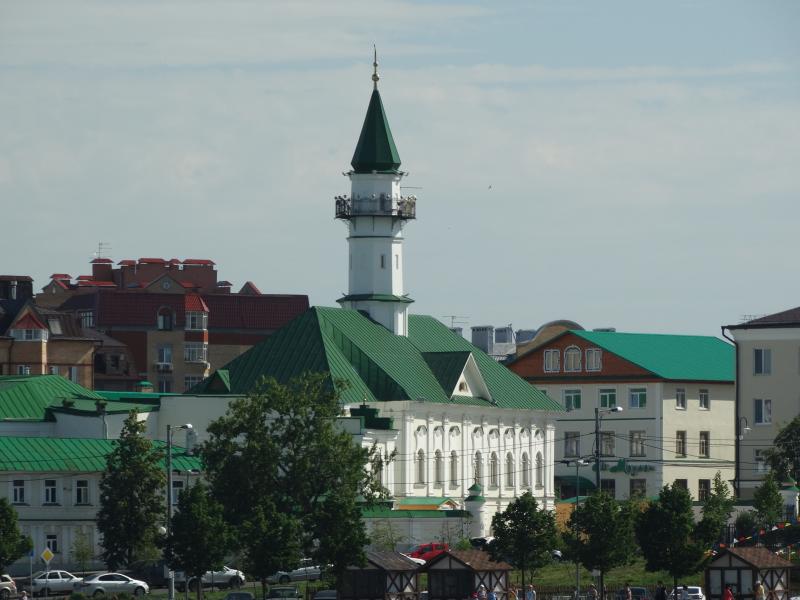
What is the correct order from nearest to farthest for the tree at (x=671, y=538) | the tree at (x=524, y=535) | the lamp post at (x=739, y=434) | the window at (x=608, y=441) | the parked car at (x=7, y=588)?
1. the parked car at (x=7, y=588)
2. the tree at (x=671, y=538)
3. the tree at (x=524, y=535)
4. the lamp post at (x=739, y=434)
5. the window at (x=608, y=441)

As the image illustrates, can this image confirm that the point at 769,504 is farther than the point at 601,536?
Yes

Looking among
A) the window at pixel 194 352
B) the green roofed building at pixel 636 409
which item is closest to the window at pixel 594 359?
the green roofed building at pixel 636 409

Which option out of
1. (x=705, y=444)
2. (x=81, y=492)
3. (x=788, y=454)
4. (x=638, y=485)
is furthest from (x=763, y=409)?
(x=81, y=492)

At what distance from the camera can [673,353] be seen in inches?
5763

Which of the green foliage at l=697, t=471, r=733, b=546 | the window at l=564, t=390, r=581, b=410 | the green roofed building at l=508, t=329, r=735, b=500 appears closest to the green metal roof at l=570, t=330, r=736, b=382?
the green roofed building at l=508, t=329, r=735, b=500

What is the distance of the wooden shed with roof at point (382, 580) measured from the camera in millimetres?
78125

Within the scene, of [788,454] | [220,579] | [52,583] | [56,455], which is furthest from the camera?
[788,454]

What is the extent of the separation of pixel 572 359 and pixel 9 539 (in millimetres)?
61117

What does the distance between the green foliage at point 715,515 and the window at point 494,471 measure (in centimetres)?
1801

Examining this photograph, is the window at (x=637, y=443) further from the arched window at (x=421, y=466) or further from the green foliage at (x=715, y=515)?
the green foliage at (x=715, y=515)

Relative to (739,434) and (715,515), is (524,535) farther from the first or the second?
(739,434)

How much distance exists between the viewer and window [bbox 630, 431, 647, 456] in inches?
5536

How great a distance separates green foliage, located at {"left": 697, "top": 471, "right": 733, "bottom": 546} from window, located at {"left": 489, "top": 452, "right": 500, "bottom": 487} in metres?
18.0

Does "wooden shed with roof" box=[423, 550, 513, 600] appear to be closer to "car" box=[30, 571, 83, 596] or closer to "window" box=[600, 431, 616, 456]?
"car" box=[30, 571, 83, 596]
